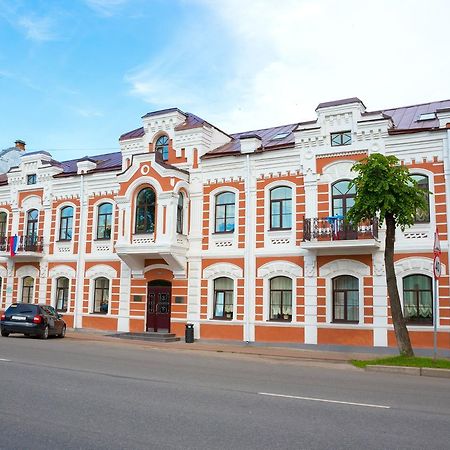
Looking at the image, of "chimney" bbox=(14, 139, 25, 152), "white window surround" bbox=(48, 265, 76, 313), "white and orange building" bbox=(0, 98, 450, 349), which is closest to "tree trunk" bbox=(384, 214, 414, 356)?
"white and orange building" bbox=(0, 98, 450, 349)

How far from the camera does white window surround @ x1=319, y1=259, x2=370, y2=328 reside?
69.7 feet

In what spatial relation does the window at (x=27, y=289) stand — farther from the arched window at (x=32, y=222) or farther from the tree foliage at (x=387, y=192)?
the tree foliage at (x=387, y=192)

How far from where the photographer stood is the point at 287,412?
8.18m

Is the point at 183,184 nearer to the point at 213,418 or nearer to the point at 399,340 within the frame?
the point at 399,340

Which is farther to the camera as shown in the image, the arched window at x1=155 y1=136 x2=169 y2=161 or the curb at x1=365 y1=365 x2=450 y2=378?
the arched window at x1=155 y1=136 x2=169 y2=161

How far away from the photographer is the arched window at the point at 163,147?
88.0 ft

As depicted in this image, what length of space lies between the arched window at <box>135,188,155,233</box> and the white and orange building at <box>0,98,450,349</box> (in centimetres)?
6

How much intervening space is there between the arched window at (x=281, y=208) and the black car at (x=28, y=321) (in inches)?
400

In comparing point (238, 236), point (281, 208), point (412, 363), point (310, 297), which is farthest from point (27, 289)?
point (412, 363)

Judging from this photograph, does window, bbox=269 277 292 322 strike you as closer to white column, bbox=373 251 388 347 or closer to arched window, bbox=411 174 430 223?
white column, bbox=373 251 388 347

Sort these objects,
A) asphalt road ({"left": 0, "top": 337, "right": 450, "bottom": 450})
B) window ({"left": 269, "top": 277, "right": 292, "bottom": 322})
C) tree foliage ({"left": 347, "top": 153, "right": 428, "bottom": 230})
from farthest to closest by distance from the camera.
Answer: window ({"left": 269, "top": 277, "right": 292, "bottom": 322}), tree foliage ({"left": 347, "top": 153, "right": 428, "bottom": 230}), asphalt road ({"left": 0, "top": 337, "right": 450, "bottom": 450})

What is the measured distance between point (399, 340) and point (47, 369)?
33.2ft

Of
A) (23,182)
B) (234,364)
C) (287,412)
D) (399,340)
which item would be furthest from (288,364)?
(23,182)

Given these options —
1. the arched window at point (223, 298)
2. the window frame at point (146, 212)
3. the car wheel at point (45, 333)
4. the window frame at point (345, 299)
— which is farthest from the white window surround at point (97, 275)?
the window frame at point (345, 299)
